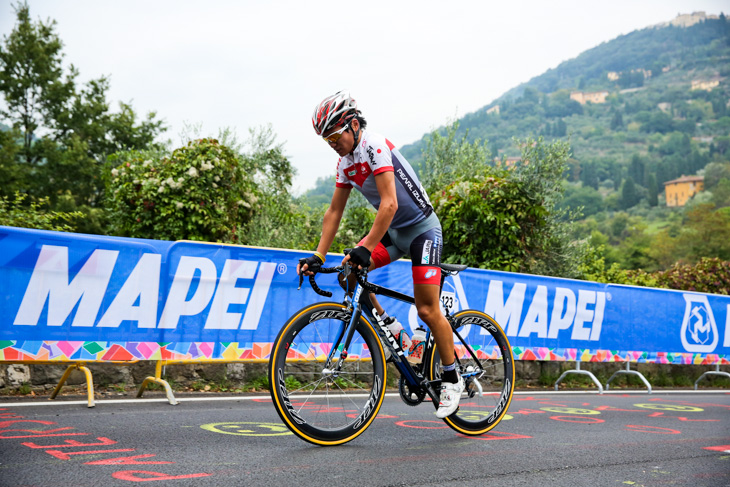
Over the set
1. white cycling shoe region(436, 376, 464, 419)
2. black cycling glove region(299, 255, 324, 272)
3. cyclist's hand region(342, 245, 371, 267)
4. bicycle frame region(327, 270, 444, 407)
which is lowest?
white cycling shoe region(436, 376, 464, 419)

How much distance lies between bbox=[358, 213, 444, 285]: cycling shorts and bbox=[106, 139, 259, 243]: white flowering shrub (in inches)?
264

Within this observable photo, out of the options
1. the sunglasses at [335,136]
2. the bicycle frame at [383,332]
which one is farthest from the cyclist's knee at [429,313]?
the sunglasses at [335,136]

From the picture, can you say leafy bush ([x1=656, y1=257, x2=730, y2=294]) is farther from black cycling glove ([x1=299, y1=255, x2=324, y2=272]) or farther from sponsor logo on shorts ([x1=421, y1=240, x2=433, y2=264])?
black cycling glove ([x1=299, y1=255, x2=324, y2=272])

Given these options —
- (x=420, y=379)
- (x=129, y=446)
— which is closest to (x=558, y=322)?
(x=420, y=379)

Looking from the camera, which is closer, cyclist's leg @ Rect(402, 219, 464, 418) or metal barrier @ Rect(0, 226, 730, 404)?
cyclist's leg @ Rect(402, 219, 464, 418)

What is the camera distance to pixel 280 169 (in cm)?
1559

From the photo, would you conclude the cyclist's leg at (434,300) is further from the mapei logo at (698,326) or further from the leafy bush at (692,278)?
the leafy bush at (692,278)

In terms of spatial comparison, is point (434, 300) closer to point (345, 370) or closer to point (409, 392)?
point (409, 392)

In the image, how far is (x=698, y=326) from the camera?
1084 centimetres

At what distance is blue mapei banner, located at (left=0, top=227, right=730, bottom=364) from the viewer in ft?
17.8

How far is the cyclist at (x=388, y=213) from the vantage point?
12.8ft

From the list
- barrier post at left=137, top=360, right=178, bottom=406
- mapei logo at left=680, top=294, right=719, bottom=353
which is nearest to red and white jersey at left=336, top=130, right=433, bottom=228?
barrier post at left=137, top=360, right=178, bottom=406

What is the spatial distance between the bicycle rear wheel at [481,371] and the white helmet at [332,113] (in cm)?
168

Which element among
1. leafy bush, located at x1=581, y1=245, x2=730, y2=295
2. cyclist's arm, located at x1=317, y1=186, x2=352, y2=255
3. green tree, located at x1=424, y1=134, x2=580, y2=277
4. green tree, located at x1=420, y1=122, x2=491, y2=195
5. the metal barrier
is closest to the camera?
cyclist's arm, located at x1=317, y1=186, x2=352, y2=255
